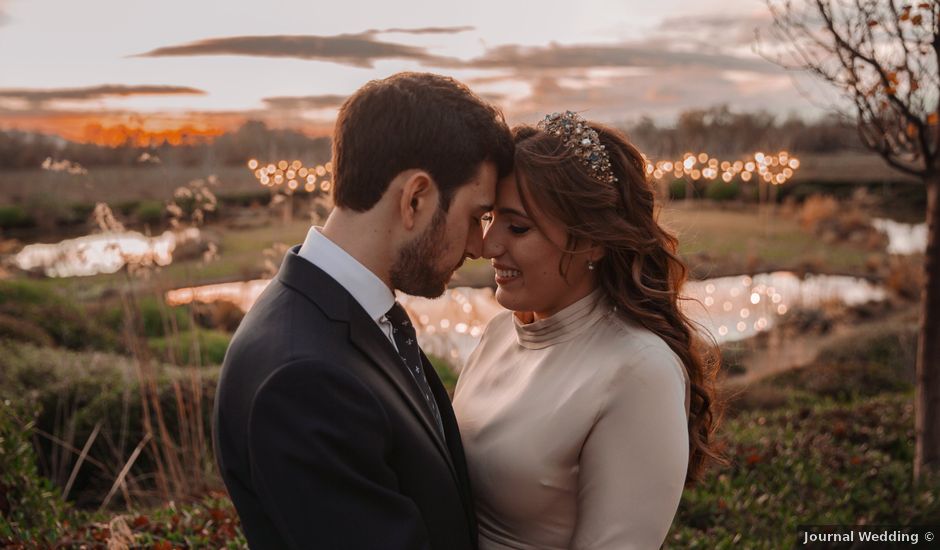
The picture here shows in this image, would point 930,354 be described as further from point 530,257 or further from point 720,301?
point 720,301

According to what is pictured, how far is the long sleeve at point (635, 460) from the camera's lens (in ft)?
7.77

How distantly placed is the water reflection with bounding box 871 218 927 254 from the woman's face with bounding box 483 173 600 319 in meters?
21.8

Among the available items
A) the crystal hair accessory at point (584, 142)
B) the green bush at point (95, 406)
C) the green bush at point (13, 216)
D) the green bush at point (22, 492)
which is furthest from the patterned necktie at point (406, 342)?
the green bush at point (13, 216)

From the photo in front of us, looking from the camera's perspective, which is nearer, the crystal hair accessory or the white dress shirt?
the white dress shirt

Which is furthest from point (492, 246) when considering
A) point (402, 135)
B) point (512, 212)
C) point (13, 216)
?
point (13, 216)

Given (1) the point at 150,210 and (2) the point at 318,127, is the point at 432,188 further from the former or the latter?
(1) the point at 150,210

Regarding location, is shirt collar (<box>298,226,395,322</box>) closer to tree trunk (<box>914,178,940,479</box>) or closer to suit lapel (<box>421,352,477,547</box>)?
suit lapel (<box>421,352,477,547</box>)

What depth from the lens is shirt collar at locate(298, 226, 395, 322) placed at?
6.73 feet

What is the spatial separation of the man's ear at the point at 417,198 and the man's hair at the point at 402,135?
18mm

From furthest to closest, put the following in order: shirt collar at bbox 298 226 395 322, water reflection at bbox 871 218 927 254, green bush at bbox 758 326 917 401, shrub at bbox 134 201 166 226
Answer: water reflection at bbox 871 218 927 254 → shrub at bbox 134 201 166 226 → green bush at bbox 758 326 917 401 → shirt collar at bbox 298 226 395 322

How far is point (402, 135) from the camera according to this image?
1989mm

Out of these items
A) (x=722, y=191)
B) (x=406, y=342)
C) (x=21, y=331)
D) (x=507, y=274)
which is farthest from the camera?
(x=722, y=191)

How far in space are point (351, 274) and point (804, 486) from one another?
14.2ft

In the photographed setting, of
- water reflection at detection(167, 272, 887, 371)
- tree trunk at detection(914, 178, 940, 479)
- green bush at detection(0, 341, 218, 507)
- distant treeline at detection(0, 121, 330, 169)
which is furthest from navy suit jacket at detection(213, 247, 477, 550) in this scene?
distant treeline at detection(0, 121, 330, 169)
